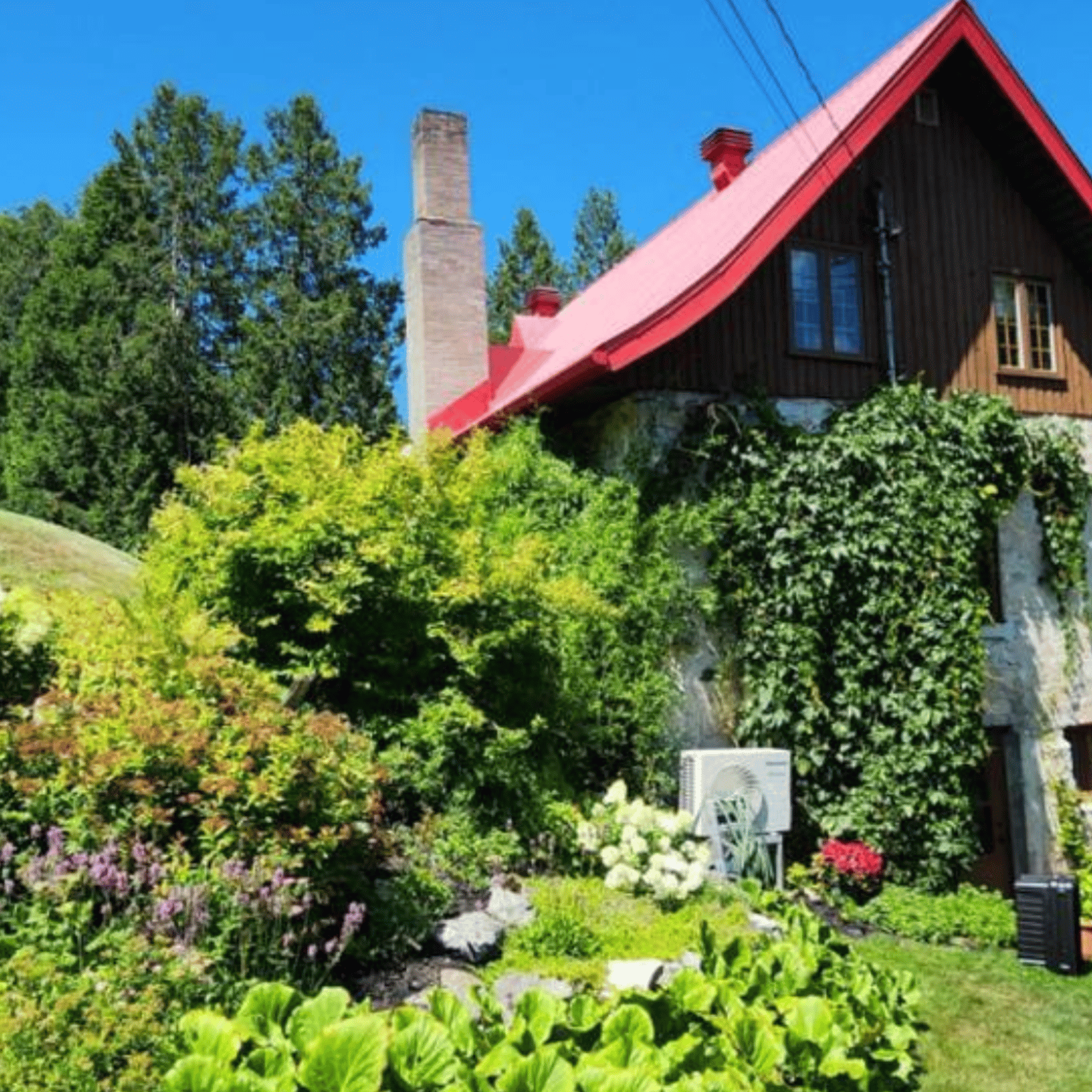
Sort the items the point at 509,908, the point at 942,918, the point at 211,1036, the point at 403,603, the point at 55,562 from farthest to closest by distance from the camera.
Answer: the point at 55,562
the point at 942,918
the point at 403,603
the point at 509,908
the point at 211,1036

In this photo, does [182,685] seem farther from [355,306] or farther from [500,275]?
[500,275]

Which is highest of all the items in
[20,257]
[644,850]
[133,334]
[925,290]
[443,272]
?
[20,257]

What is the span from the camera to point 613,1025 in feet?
15.4

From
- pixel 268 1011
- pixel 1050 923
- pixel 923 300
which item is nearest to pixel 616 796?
pixel 1050 923

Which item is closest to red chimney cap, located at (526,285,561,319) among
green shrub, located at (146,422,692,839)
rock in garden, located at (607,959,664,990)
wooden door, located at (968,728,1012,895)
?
green shrub, located at (146,422,692,839)

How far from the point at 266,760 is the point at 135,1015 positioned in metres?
1.56

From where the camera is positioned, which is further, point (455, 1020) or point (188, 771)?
point (188, 771)

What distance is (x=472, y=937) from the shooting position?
6.30 m

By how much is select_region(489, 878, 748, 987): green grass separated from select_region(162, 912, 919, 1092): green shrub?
14.8 inches

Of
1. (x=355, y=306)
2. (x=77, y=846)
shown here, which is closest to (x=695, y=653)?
(x=77, y=846)

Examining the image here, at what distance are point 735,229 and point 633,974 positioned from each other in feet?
25.9

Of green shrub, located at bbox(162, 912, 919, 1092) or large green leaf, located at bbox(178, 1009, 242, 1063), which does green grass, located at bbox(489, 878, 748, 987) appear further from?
large green leaf, located at bbox(178, 1009, 242, 1063)

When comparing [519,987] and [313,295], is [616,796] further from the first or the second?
[313,295]

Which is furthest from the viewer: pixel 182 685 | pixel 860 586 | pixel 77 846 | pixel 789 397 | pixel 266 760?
pixel 789 397
